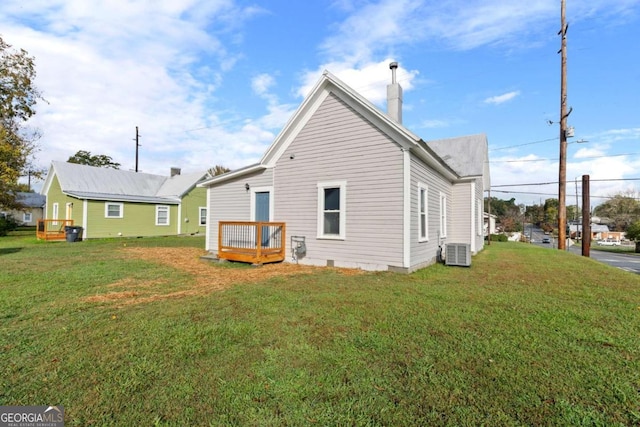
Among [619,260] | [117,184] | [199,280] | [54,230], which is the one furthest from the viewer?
[117,184]

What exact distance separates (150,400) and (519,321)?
436cm

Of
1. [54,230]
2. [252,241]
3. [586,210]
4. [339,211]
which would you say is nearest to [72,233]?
[54,230]

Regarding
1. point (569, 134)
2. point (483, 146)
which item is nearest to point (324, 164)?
point (483, 146)

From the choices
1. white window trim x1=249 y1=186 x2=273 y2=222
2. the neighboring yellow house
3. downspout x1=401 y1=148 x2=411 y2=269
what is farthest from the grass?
the neighboring yellow house

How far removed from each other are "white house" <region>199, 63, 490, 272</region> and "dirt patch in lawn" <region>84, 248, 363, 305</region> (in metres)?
0.98

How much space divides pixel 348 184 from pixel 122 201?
18.8m

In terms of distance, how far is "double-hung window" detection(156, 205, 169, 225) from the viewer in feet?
73.5

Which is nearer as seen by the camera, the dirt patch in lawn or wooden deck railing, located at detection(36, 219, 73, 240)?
the dirt patch in lawn

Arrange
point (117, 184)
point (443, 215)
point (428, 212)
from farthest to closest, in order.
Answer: point (117, 184) → point (443, 215) → point (428, 212)

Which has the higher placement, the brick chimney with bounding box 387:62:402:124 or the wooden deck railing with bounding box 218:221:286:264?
the brick chimney with bounding box 387:62:402:124

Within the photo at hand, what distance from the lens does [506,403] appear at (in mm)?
2211

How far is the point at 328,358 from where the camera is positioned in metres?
2.92

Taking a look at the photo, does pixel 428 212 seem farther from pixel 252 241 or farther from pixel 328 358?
pixel 328 358

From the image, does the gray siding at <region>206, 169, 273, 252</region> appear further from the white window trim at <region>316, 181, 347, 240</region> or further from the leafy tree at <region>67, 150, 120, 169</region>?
the leafy tree at <region>67, 150, 120, 169</region>
